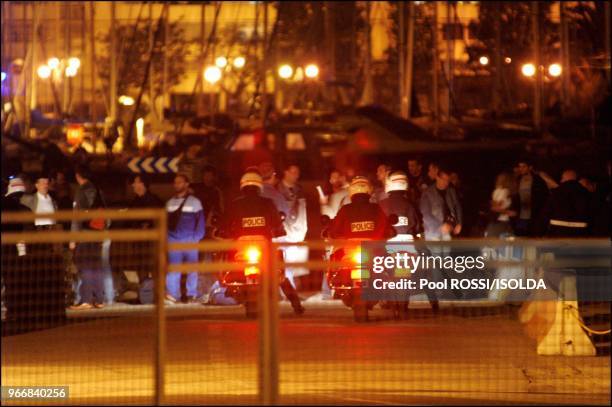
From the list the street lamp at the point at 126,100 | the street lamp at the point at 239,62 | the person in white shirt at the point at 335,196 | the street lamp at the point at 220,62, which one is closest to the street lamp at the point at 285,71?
the street lamp at the point at 220,62

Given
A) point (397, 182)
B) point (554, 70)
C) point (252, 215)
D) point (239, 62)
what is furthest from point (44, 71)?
point (252, 215)

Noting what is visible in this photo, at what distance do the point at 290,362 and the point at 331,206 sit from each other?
400 inches

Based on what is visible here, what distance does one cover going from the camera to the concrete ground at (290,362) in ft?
30.0

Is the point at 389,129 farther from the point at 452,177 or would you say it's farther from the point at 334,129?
the point at 452,177

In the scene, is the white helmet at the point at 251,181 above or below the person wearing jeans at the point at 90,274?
above

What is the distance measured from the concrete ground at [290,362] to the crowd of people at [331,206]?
3352 millimetres

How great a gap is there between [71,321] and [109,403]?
155cm

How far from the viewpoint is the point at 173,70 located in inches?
2053

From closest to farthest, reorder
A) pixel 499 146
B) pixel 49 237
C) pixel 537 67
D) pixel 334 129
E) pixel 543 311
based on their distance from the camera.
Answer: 1. pixel 49 237
2. pixel 543 311
3. pixel 334 129
4. pixel 499 146
5. pixel 537 67

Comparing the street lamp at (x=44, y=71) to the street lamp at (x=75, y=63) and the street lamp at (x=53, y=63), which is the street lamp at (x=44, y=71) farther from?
the street lamp at (x=75, y=63)

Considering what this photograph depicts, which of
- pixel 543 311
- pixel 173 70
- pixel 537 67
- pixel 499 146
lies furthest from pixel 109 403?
pixel 173 70

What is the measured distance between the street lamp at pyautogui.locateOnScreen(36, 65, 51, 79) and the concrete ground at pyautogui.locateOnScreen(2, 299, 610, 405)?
31495mm

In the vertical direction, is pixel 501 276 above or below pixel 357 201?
below

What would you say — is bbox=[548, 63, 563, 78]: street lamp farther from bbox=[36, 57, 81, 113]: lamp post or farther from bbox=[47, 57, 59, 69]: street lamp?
bbox=[47, 57, 59, 69]: street lamp
